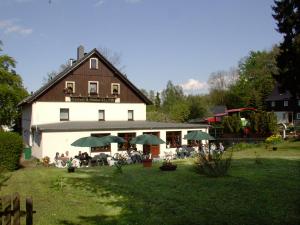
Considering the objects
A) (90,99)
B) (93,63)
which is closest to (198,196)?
(90,99)

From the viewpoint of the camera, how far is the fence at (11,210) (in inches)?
308

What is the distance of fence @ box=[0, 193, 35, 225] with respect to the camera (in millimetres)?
7820

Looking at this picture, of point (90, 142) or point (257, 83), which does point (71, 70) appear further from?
point (257, 83)

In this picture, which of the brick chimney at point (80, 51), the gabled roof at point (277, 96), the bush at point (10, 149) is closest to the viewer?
the bush at point (10, 149)

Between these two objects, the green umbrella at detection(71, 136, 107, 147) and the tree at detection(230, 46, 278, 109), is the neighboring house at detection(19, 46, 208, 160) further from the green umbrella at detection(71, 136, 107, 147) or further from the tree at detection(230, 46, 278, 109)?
the tree at detection(230, 46, 278, 109)

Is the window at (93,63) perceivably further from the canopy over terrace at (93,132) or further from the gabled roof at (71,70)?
the canopy over terrace at (93,132)

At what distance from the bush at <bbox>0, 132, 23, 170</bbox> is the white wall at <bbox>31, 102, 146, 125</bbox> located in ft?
31.5

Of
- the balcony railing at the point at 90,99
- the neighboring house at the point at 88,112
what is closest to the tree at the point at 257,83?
the neighboring house at the point at 88,112

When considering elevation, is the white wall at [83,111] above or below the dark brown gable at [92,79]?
below

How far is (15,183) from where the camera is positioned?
1872 cm

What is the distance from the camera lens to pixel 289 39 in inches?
1660

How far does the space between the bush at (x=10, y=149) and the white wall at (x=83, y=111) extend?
31.5 feet

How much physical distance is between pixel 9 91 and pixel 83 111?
1527 cm

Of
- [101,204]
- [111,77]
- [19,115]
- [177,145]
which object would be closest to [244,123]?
[177,145]
